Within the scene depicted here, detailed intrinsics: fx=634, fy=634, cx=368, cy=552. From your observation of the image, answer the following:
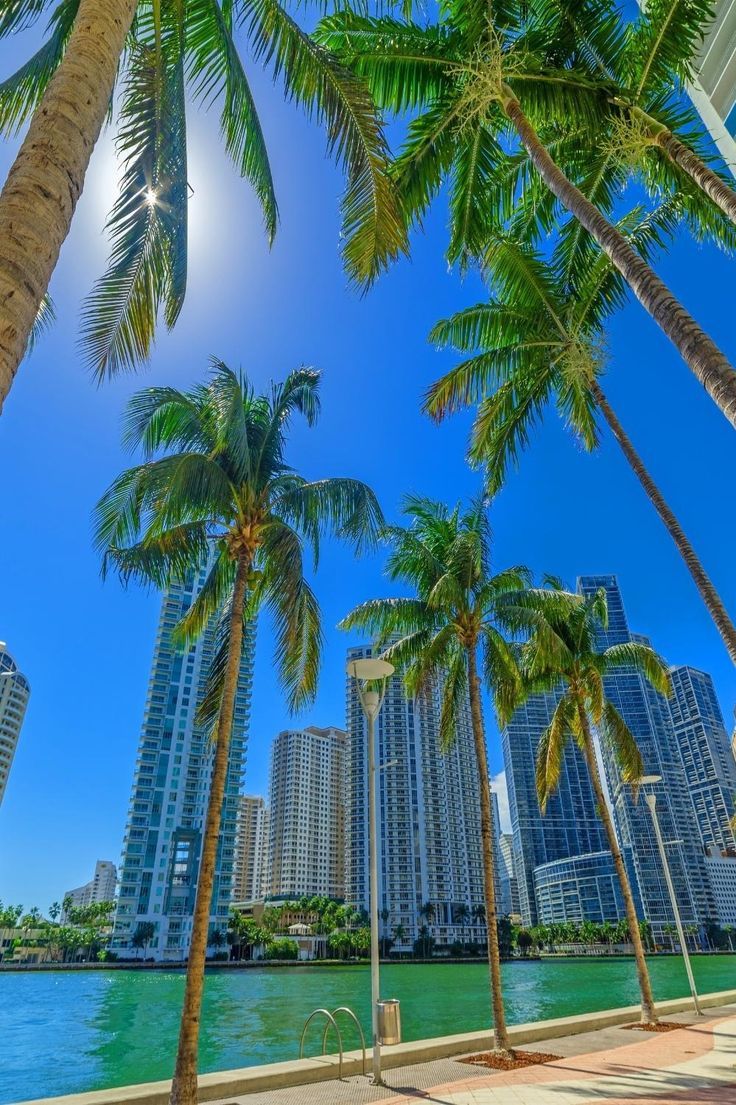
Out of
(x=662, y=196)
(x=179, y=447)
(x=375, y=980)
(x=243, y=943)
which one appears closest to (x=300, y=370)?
(x=179, y=447)

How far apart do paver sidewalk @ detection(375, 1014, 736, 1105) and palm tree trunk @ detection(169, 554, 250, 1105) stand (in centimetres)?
219

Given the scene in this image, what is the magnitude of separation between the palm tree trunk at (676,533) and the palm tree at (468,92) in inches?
120

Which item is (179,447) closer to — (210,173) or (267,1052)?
(210,173)

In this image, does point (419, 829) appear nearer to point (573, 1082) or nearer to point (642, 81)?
point (573, 1082)

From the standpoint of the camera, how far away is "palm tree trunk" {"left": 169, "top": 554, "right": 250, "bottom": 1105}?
6438 mm

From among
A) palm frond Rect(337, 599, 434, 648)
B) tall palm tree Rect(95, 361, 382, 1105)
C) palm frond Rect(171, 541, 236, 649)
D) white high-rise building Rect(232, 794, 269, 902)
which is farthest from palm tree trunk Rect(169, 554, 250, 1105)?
white high-rise building Rect(232, 794, 269, 902)

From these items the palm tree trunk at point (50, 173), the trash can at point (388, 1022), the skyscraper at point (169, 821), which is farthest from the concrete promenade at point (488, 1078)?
the skyscraper at point (169, 821)

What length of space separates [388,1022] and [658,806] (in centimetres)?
6892

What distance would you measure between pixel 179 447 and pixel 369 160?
544 cm

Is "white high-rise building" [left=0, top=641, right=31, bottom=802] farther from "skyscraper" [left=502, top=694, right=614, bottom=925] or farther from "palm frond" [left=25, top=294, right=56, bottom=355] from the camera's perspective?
"skyscraper" [left=502, top=694, right=614, bottom=925]

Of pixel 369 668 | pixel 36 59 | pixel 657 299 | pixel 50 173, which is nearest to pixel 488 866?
pixel 369 668

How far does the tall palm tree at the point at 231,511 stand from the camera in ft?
29.5

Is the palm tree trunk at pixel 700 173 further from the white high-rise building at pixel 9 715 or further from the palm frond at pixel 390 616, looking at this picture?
the white high-rise building at pixel 9 715

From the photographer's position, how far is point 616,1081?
7648 mm
